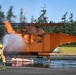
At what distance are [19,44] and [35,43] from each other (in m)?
1.60

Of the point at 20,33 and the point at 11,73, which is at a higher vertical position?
the point at 20,33

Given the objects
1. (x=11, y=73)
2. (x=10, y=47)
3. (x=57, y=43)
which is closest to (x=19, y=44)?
(x=10, y=47)

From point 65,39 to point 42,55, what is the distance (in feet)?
8.71

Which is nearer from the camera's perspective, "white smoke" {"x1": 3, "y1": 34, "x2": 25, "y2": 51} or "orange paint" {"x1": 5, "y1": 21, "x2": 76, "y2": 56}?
"white smoke" {"x1": 3, "y1": 34, "x2": 25, "y2": 51}

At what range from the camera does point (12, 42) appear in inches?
1329

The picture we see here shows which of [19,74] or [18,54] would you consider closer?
[19,74]

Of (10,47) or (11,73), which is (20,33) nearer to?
(10,47)

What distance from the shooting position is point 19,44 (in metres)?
33.9

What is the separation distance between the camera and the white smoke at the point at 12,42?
3350 centimetres

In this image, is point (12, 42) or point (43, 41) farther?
point (43, 41)

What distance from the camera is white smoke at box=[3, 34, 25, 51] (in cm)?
3350

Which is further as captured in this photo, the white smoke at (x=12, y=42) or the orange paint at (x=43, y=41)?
the orange paint at (x=43, y=41)

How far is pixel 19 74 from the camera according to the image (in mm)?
17234

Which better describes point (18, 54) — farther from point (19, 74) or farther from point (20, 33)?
point (19, 74)
